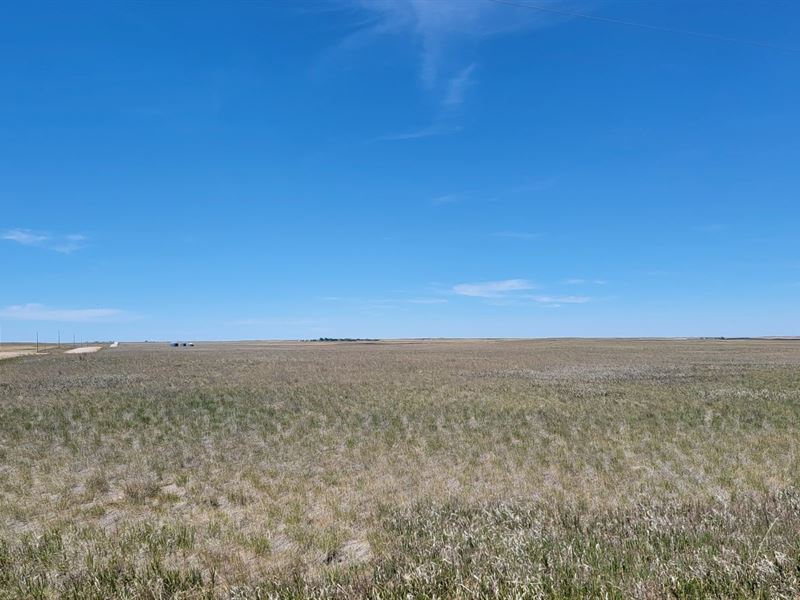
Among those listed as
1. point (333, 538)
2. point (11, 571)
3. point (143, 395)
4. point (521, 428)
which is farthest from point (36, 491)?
point (143, 395)

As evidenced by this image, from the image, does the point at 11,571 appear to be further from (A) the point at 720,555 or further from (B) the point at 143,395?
(B) the point at 143,395

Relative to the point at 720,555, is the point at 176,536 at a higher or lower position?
lower

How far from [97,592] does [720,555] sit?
23.5ft

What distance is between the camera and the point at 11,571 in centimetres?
647

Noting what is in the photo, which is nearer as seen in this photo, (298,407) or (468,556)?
(468,556)

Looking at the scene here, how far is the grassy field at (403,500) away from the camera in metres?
5.72

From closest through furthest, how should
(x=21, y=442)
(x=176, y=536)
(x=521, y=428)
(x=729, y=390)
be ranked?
1. (x=176, y=536)
2. (x=21, y=442)
3. (x=521, y=428)
4. (x=729, y=390)

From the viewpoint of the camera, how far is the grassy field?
5.72 m

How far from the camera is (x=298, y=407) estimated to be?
24.1m

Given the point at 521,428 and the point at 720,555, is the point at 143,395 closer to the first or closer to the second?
the point at 521,428

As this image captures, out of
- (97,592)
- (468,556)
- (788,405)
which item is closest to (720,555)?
(468,556)

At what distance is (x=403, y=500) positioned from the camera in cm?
995

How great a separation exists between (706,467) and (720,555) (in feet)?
24.8

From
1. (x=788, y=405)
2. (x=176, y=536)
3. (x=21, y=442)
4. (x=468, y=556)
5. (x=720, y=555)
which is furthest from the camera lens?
(x=788, y=405)
